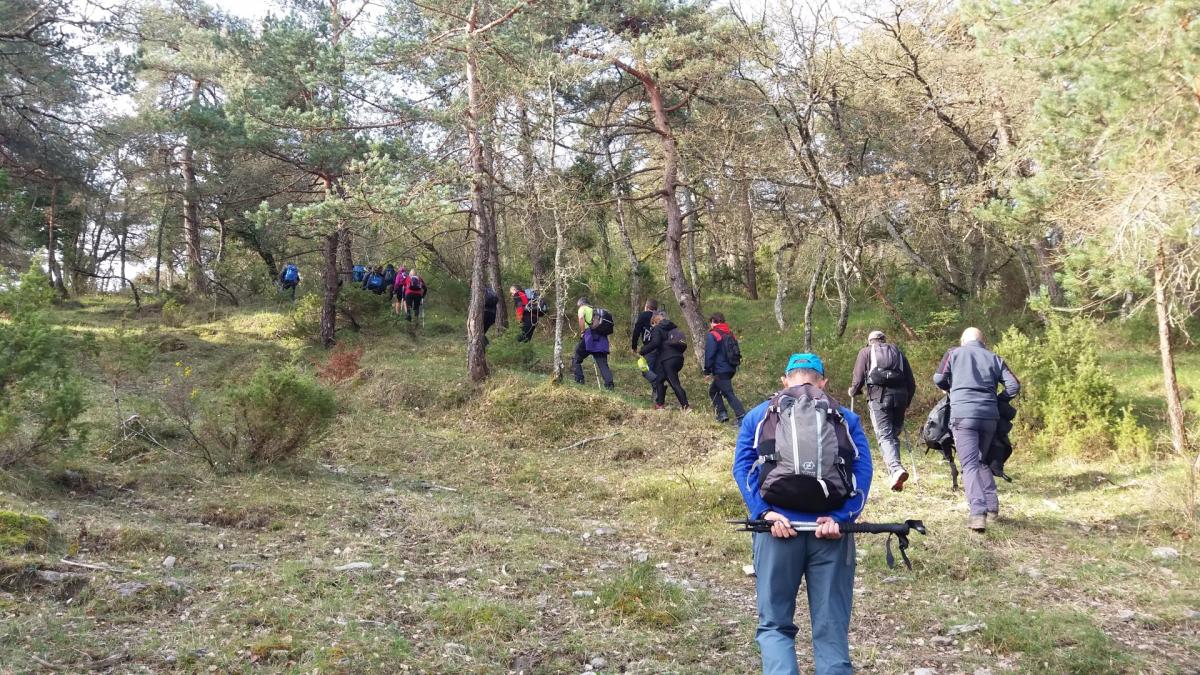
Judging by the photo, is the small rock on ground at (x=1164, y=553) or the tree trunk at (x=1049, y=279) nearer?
the small rock on ground at (x=1164, y=553)

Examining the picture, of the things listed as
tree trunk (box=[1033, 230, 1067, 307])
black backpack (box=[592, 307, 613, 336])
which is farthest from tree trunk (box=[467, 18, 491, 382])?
tree trunk (box=[1033, 230, 1067, 307])

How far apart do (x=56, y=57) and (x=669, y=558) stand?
46.9ft

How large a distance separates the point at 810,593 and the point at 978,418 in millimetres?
4332

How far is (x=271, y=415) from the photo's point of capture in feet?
27.8

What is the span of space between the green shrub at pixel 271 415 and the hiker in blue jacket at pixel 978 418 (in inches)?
264

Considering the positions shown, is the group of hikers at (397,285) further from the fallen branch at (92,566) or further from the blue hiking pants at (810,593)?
the blue hiking pants at (810,593)

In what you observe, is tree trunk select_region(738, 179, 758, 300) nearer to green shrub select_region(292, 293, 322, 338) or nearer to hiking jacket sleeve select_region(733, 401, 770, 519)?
green shrub select_region(292, 293, 322, 338)

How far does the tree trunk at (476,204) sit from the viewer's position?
535 inches

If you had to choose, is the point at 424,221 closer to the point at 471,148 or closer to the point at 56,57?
the point at 471,148

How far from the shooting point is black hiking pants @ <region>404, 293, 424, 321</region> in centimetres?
1981

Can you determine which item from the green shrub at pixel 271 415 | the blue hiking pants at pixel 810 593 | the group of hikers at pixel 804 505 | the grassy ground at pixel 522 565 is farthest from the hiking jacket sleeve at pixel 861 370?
the green shrub at pixel 271 415

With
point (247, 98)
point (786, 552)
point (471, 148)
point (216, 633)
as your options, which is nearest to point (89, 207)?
point (247, 98)

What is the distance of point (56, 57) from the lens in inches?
540

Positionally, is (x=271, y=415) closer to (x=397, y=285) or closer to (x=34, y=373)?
(x=34, y=373)
